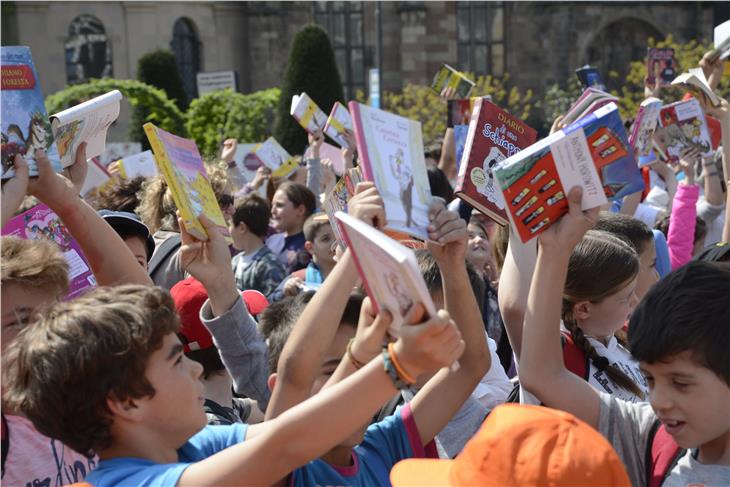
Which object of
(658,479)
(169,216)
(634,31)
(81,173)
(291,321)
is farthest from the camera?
(634,31)

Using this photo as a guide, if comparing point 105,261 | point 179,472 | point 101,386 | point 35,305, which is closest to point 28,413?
point 101,386

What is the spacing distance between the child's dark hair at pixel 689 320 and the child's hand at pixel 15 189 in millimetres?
1459

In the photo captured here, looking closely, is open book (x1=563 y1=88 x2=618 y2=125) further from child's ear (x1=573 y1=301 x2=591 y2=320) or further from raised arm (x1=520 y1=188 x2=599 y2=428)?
raised arm (x1=520 y1=188 x2=599 y2=428)

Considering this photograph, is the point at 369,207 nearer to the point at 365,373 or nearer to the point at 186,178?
the point at 365,373

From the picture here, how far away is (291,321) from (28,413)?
946 mm

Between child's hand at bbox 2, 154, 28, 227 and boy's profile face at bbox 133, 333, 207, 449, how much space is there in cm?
56

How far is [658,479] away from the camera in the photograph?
2.43 meters

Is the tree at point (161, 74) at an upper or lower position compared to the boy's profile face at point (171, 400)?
lower

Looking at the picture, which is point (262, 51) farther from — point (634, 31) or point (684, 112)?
point (684, 112)

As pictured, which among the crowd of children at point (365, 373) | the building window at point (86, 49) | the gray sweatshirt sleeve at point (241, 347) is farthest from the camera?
the building window at point (86, 49)

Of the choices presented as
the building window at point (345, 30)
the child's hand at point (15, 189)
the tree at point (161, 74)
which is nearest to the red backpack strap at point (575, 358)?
the child's hand at point (15, 189)

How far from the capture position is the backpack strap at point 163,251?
15.7 feet

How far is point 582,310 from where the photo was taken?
3.19 metres

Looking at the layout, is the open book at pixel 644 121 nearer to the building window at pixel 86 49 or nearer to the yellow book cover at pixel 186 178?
the yellow book cover at pixel 186 178
